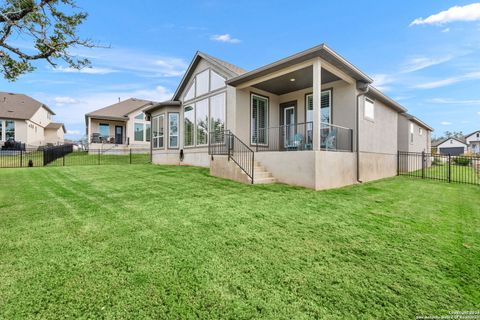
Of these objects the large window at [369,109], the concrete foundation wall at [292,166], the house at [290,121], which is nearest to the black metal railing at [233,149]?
the house at [290,121]

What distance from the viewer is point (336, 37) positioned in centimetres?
1405

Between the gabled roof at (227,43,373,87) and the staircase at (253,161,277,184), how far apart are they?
3.54 m

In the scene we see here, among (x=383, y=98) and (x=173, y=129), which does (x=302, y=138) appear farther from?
(x=173, y=129)

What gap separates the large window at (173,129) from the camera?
14156 mm

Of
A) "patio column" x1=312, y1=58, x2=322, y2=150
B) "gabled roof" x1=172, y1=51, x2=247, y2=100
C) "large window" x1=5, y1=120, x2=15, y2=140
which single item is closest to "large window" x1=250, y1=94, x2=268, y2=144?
"gabled roof" x1=172, y1=51, x2=247, y2=100

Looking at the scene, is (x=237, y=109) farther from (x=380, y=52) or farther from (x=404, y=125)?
(x=404, y=125)

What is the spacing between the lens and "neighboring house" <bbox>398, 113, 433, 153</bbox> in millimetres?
15922

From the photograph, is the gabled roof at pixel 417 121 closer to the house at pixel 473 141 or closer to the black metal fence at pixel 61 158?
the black metal fence at pixel 61 158

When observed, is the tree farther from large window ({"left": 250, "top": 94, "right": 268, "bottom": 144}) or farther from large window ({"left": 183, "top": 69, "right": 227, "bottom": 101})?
large window ({"left": 250, "top": 94, "right": 268, "bottom": 144})

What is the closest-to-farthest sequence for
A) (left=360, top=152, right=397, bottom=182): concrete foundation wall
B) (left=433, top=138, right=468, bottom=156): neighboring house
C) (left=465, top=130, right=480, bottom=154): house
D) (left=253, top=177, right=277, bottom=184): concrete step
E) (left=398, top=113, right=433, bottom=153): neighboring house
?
(left=253, top=177, right=277, bottom=184): concrete step < (left=360, top=152, right=397, bottom=182): concrete foundation wall < (left=398, top=113, right=433, bottom=153): neighboring house < (left=465, top=130, right=480, bottom=154): house < (left=433, top=138, right=468, bottom=156): neighboring house

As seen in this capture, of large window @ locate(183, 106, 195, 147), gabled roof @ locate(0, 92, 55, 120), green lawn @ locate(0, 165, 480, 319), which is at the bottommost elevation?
green lawn @ locate(0, 165, 480, 319)

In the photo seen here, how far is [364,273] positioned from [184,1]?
13.9m

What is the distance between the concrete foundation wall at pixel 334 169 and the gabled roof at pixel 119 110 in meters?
20.8

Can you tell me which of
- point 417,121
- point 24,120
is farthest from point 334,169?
point 24,120
